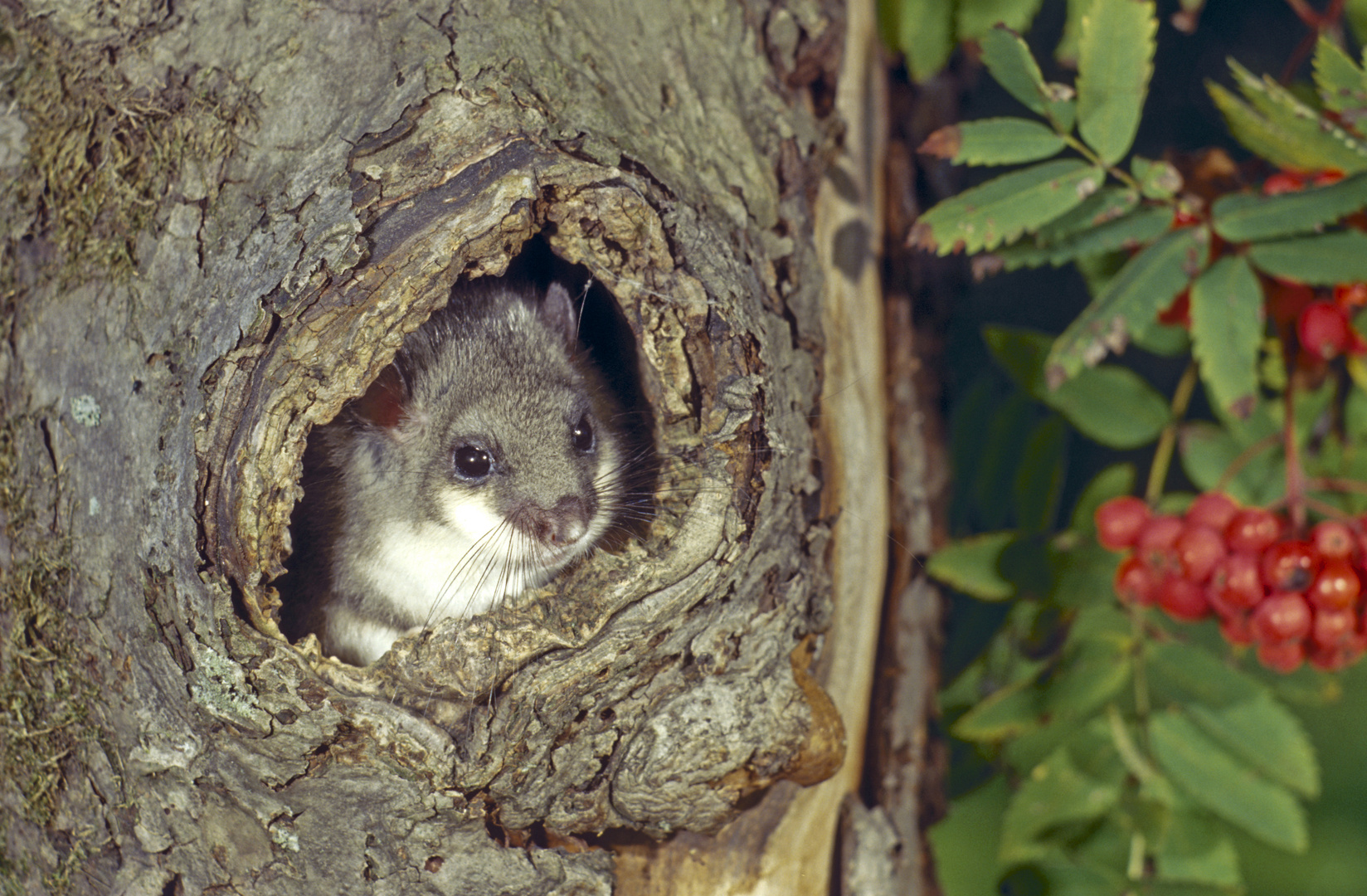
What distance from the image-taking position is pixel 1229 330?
77.5 inches

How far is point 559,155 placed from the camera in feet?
6.03

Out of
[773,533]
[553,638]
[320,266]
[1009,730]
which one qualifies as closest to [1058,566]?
[1009,730]

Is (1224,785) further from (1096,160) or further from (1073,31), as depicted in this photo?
(1073,31)

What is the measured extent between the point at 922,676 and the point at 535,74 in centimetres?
182

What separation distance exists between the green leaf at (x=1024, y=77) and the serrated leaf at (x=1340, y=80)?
0.44 metres

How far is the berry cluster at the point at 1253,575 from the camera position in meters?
2.00

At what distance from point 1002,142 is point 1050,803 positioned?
61.0 inches

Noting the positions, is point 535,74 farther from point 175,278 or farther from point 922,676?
Result: point 922,676

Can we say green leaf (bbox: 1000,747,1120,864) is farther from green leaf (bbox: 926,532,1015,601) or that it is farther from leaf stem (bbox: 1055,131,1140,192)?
leaf stem (bbox: 1055,131,1140,192)

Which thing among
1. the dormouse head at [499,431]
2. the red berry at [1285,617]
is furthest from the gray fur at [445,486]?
the red berry at [1285,617]

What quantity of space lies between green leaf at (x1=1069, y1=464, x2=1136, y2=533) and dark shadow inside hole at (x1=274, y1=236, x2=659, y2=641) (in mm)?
1118

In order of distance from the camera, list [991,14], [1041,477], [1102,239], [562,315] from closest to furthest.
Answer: [1102,239], [991,14], [1041,477], [562,315]

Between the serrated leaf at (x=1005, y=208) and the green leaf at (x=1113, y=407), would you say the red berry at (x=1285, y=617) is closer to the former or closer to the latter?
the green leaf at (x=1113, y=407)

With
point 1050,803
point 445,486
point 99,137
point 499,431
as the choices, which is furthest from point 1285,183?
point 99,137
